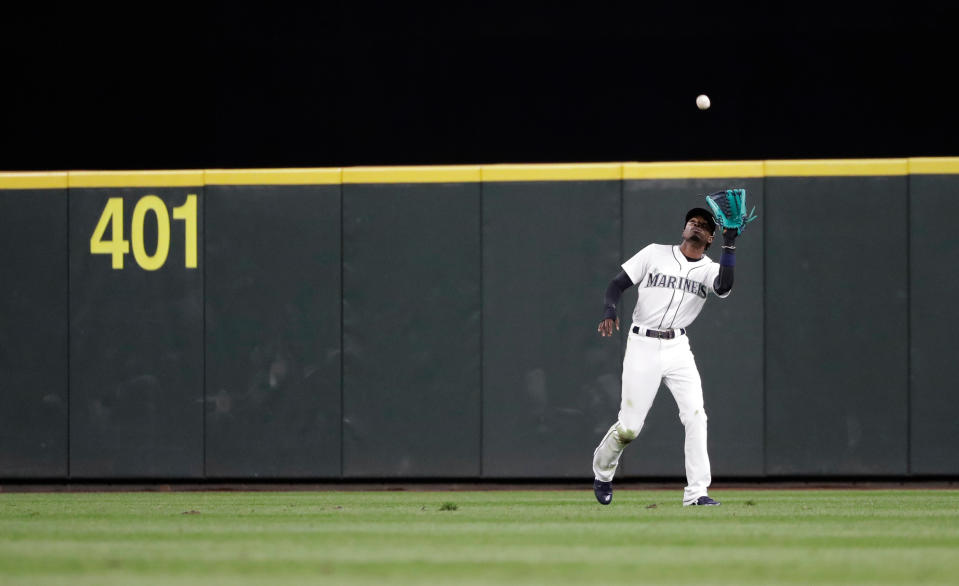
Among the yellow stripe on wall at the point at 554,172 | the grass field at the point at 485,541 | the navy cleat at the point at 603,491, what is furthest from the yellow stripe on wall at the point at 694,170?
the navy cleat at the point at 603,491

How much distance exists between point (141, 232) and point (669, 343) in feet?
15.1

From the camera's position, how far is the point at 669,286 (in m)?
7.79

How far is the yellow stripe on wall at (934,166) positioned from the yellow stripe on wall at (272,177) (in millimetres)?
4390

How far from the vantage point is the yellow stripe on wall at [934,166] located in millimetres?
9828

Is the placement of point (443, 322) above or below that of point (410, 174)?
below

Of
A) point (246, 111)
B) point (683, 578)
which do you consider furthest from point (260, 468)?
point (683, 578)

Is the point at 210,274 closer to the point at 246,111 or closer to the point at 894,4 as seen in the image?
the point at 246,111

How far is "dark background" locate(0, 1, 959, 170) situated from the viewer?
11.1 m

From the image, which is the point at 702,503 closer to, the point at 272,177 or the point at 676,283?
the point at 676,283

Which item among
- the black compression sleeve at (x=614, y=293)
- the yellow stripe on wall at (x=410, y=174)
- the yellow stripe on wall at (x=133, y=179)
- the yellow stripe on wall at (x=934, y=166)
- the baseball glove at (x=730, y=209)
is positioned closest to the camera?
the baseball glove at (x=730, y=209)

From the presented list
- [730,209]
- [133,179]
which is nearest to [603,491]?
[730,209]

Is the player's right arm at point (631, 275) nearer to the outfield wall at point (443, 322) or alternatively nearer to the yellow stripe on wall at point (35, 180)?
the outfield wall at point (443, 322)

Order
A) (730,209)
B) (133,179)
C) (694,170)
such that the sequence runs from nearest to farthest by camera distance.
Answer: (730,209) < (694,170) < (133,179)

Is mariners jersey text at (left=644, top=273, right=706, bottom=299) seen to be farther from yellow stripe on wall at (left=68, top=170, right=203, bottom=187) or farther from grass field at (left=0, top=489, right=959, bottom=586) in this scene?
yellow stripe on wall at (left=68, top=170, right=203, bottom=187)
